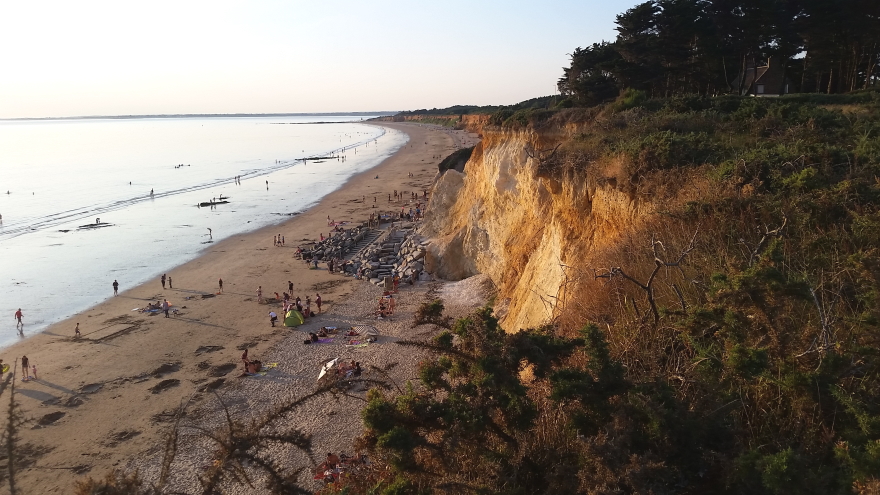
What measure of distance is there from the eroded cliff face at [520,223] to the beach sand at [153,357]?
3543 mm

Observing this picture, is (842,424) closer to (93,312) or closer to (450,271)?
(450,271)

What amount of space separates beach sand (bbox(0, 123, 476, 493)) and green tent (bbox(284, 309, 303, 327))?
1.23 ft

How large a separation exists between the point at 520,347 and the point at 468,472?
1.19 metres

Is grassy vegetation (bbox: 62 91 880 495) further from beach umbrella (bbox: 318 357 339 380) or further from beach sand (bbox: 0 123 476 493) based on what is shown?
beach umbrella (bbox: 318 357 339 380)

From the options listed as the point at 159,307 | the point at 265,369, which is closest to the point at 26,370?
the point at 159,307

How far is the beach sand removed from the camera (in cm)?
1266

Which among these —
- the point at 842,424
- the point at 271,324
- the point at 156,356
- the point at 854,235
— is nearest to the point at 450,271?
the point at 271,324

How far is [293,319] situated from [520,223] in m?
9.72

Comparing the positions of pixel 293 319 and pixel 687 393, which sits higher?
pixel 687 393

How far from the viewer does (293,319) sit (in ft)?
66.1

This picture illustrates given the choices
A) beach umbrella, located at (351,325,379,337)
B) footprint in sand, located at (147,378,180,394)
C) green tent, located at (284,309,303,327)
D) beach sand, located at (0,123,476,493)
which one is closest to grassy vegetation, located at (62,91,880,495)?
beach sand, located at (0,123,476,493)

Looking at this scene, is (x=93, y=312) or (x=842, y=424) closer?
(x=842, y=424)

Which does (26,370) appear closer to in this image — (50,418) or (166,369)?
(50,418)

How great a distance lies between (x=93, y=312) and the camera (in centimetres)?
2208
